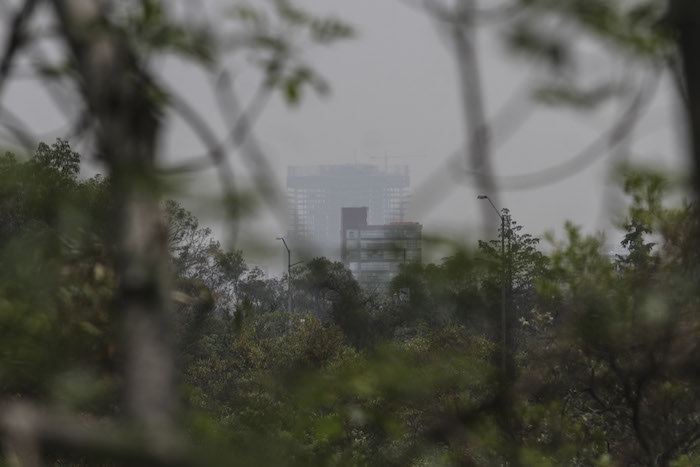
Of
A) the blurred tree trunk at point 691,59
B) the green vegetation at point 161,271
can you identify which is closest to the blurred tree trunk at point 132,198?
the green vegetation at point 161,271

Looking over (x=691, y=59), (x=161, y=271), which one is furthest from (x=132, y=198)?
(x=691, y=59)

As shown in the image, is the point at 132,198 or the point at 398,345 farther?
the point at 398,345

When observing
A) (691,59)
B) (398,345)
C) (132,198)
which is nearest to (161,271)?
(132,198)

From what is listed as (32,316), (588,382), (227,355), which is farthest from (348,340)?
(32,316)

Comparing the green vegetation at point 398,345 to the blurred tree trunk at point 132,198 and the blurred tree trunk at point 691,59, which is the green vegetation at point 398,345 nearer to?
the blurred tree trunk at point 132,198

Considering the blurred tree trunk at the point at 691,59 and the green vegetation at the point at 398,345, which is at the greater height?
the blurred tree trunk at the point at 691,59

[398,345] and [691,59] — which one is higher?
[691,59]

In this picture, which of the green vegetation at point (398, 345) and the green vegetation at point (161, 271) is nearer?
the green vegetation at point (161, 271)

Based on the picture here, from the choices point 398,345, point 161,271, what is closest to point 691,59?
point 161,271

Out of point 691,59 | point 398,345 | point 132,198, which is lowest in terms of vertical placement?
point 398,345

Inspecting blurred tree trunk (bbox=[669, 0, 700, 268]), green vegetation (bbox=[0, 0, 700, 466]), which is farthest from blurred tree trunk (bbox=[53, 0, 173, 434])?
blurred tree trunk (bbox=[669, 0, 700, 268])

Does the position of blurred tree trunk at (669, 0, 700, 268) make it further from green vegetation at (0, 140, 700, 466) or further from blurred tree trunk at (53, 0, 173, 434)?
blurred tree trunk at (53, 0, 173, 434)

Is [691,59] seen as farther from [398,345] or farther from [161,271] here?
[398,345]

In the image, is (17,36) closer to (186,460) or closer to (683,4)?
(186,460)
